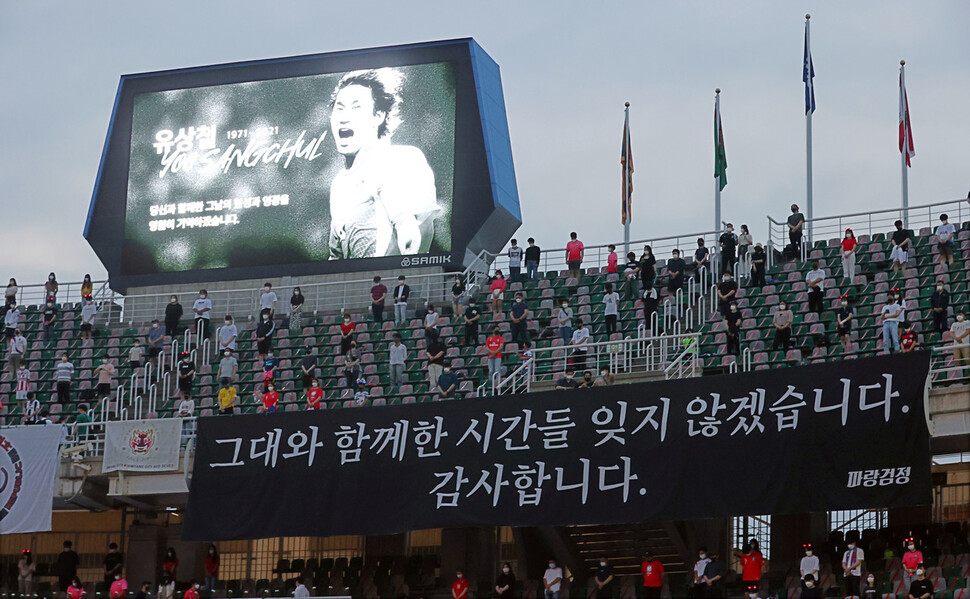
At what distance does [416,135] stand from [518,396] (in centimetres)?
1111

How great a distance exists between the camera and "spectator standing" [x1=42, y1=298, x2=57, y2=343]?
112 feet

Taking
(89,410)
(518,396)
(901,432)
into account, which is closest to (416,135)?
(89,410)

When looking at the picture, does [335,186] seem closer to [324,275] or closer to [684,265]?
[324,275]

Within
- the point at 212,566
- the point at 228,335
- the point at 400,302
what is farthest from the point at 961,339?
the point at 228,335

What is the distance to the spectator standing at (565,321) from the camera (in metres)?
28.0

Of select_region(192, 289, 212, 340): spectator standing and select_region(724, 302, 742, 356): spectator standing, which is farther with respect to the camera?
select_region(192, 289, 212, 340): spectator standing

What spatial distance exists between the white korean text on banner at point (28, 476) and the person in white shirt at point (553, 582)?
8529 millimetres

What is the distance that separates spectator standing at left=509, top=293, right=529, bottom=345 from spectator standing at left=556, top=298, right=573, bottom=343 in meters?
0.63

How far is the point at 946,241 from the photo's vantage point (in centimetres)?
2644

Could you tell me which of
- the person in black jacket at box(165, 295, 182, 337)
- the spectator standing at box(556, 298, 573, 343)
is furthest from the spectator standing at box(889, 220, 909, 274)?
the person in black jacket at box(165, 295, 182, 337)

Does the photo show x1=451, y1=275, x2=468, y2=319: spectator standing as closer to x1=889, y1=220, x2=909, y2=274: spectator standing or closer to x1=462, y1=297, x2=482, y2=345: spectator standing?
x1=462, y1=297, x2=482, y2=345: spectator standing

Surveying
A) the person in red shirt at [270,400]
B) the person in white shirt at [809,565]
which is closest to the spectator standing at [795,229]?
the person in white shirt at [809,565]

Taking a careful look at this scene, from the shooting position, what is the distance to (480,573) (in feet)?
88.1

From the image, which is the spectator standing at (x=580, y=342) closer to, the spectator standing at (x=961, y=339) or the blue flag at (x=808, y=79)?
the spectator standing at (x=961, y=339)
